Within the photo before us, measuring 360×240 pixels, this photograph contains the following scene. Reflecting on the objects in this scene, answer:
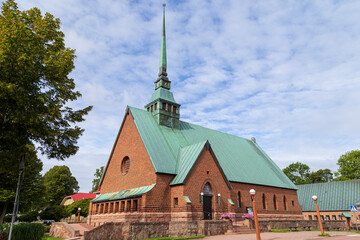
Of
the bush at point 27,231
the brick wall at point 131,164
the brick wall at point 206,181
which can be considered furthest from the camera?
the brick wall at point 131,164

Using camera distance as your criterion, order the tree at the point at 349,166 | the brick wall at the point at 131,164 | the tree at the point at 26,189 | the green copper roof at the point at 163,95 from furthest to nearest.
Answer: the tree at the point at 349,166
the green copper roof at the point at 163,95
the tree at the point at 26,189
the brick wall at the point at 131,164

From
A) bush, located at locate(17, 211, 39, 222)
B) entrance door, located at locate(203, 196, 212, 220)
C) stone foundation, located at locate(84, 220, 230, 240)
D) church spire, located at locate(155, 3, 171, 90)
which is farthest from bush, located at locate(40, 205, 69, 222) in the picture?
stone foundation, located at locate(84, 220, 230, 240)

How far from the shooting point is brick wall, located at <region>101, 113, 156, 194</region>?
25045 millimetres

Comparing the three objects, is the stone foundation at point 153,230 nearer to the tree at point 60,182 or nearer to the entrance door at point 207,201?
the entrance door at point 207,201

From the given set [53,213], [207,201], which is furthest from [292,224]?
[53,213]

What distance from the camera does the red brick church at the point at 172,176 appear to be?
23.5m

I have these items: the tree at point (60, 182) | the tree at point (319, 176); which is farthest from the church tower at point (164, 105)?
the tree at point (319, 176)

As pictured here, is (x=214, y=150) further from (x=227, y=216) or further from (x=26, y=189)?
(x=26, y=189)

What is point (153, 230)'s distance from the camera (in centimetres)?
1777

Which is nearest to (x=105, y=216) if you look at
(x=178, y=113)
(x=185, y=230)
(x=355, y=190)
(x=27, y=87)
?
(x=185, y=230)

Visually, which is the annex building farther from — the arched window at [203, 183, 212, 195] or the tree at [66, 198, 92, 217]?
the tree at [66, 198, 92, 217]

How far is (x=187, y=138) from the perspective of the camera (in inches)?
1250

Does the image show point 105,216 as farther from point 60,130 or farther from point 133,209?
point 60,130

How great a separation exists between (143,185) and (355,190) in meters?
38.5
